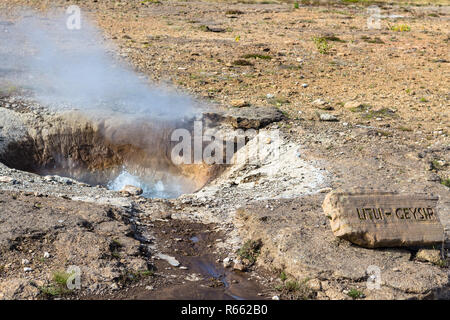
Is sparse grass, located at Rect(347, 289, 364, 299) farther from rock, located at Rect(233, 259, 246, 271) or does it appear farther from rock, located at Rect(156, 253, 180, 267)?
rock, located at Rect(156, 253, 180, 267)

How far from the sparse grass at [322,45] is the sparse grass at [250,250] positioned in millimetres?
8960

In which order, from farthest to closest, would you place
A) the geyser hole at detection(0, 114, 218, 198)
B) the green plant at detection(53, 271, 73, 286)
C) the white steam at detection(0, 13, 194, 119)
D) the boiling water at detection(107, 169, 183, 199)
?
the white steam at detection(0, 13, 194, 119), the geyser hole at detection(0, 114, 218, 198), the boiling water at detection(107, 169, 183, 199), the green plant at detection(53, 271, 73, 286)

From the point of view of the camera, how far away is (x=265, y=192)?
21.7ft

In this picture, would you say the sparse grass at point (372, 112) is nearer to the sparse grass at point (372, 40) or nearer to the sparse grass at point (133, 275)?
the sparse grass at point (133, 275)

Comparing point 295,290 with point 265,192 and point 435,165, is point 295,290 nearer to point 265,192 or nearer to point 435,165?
point 265,192

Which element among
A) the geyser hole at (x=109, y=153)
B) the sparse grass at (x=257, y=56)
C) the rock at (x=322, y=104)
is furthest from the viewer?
the sparse grass at (x=257, y=56)

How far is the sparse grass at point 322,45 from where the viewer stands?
44.3ft

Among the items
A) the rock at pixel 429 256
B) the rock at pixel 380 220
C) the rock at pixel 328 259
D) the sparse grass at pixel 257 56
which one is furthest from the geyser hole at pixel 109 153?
the sparse grass at pixel 257 56

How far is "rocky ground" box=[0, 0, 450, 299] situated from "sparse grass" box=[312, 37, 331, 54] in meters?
0.05

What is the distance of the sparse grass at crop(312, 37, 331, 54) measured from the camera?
532 inches

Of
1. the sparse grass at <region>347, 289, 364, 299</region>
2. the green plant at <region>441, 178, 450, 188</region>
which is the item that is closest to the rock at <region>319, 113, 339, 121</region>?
the green plant at <region>441, 178, 450, 188</region>

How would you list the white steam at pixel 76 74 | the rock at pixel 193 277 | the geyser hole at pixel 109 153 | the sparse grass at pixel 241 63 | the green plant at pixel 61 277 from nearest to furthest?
the green plant at pixel 61 277 → the rock at pixel 193 277 → the geyser hole at pixel 109 153 → the white steam at pixel 76 74 → the sparse grass at pixel 241 63

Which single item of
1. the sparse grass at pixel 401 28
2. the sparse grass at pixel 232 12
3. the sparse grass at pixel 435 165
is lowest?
the sparse grass at pixel 435 165

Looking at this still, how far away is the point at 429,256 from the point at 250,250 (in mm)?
1704
